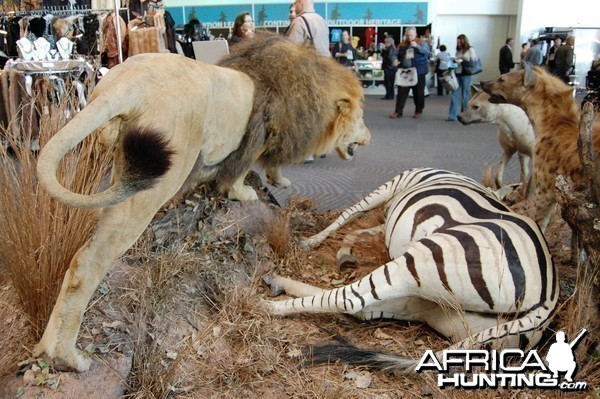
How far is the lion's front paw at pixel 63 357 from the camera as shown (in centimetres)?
196

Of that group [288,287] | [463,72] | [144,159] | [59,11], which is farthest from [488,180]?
[59,11]

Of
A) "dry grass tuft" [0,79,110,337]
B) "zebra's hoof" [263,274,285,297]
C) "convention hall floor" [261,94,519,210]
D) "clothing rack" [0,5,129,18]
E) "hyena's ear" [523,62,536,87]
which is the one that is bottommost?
"convention hall floor" [261,94,519,210]

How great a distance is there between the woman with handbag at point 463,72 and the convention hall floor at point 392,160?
54 centimetres

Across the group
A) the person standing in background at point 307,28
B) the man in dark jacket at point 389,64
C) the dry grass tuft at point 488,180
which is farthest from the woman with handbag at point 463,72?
the person standing in background at point 307,28

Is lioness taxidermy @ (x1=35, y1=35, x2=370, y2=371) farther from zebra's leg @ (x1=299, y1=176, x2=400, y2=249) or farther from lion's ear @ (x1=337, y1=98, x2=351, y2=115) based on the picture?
zebra's leg @ (x1=299, y1=176, x2=400, y2=249)

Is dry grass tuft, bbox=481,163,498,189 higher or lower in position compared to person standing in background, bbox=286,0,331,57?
lower

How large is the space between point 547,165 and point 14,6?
6.97 m

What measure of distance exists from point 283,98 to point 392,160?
11.6 feet

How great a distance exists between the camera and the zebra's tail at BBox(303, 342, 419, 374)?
2.25m

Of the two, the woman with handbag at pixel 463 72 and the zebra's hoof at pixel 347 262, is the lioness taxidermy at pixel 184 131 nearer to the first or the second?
the zebra's hoof at pixel 347 262

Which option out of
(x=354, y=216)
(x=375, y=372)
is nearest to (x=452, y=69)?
(x=354, y=216)

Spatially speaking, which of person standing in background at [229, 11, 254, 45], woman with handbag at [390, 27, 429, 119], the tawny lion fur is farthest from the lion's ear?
woman with handbag at [390, 27, 429, 119]

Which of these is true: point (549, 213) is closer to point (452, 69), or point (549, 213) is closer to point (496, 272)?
point (496, 272)

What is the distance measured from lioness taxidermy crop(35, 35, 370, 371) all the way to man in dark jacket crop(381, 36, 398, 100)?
938cm
